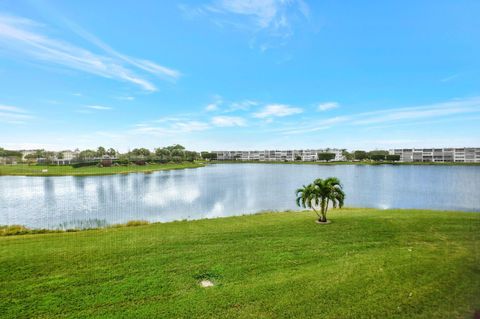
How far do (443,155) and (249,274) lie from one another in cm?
15827

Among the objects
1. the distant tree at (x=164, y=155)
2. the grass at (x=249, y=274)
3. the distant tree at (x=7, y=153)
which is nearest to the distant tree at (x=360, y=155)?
the distant tree at (x=164, y=155)

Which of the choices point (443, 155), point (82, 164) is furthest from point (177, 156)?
point (443, 155)

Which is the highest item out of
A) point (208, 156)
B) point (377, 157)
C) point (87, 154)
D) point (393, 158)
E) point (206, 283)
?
point (87, 154)

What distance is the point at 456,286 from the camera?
5.98 meters

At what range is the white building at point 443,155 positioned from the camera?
11675 cm

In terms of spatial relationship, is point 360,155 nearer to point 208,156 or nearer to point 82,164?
point 208,156

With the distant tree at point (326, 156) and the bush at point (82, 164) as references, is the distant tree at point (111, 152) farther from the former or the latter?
the distant tree at point (326, 156)

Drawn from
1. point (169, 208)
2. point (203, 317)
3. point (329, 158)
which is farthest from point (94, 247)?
point (329, 158)

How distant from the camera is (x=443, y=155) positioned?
128500 mm

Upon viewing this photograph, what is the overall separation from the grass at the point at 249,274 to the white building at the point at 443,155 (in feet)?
466

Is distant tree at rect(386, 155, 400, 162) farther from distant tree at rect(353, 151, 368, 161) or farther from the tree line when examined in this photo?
distant tree at rect(353, 151, 368, 161)

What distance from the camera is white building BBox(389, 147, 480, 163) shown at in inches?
4596

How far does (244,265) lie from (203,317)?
2.71 metres

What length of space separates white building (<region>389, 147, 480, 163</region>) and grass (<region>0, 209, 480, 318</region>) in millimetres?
141970
